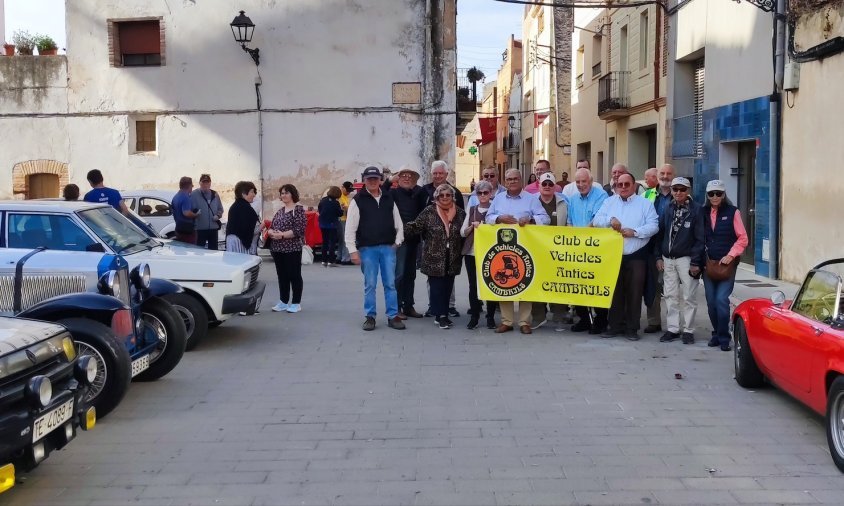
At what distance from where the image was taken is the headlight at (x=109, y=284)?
7066 millimetres

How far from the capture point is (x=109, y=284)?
7062 millimetres

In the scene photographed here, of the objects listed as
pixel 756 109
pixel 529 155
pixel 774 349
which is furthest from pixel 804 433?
pixel 529 155

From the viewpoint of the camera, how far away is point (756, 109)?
1527 cm

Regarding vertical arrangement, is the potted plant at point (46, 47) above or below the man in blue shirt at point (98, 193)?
above

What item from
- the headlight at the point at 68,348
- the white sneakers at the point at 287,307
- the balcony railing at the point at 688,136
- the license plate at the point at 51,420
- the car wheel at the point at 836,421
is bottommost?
the white sneakers at the point at 287,307

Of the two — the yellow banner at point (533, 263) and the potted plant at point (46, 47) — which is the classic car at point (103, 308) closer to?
the yellow banner at point (533, 263)

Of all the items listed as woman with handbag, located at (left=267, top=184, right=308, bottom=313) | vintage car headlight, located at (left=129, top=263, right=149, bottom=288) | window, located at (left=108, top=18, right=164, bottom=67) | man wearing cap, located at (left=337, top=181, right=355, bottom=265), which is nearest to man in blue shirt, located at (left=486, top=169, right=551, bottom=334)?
woman with handbag, located at (left=267, top=184, right=308, bottom=313)

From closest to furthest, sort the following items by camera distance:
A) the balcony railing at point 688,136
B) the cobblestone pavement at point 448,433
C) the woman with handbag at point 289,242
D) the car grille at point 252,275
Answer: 1. the cobblestone pavement at point 448,433
2. the car grille at point 252,275
3. the woman with handbag at point 289,242
4. the balcony railing at point 688,136

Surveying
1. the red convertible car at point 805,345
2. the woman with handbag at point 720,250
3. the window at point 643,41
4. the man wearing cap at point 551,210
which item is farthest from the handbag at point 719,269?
the window at point 643,41

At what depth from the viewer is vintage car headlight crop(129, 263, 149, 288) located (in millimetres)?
7531

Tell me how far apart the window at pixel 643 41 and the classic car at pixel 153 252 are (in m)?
16.4

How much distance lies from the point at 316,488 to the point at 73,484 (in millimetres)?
1458

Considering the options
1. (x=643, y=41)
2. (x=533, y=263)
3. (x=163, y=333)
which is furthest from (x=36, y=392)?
(x=643, y=41)

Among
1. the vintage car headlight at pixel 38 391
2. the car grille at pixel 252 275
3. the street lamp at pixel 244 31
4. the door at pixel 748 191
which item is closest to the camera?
the vintage car headlight at pixel 38 391
